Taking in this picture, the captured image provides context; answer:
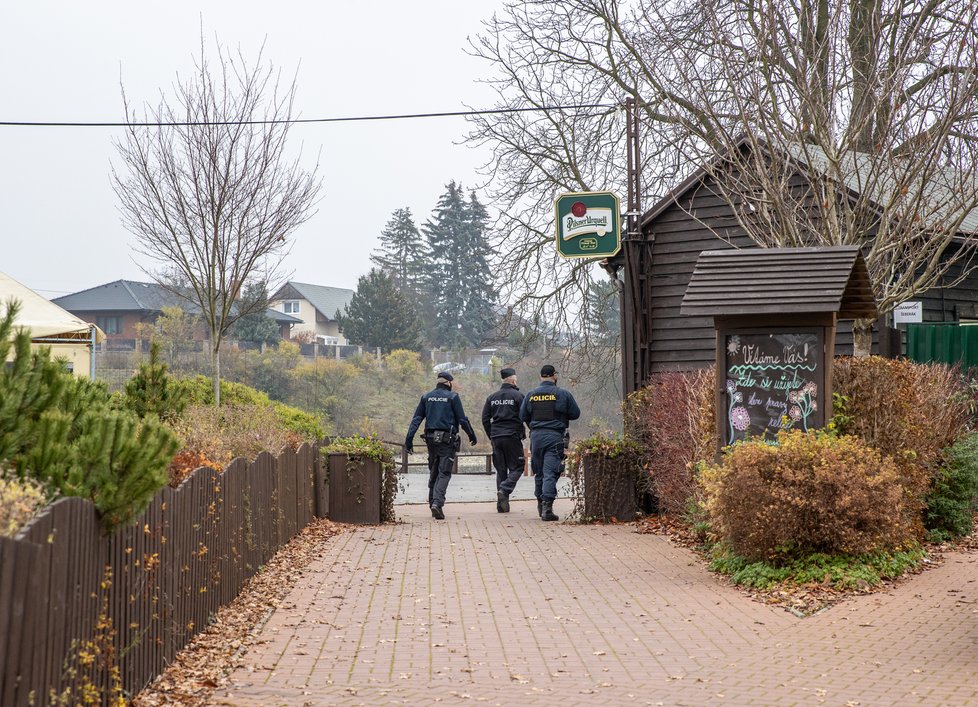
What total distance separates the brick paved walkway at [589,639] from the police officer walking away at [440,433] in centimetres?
393

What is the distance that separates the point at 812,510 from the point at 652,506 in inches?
227

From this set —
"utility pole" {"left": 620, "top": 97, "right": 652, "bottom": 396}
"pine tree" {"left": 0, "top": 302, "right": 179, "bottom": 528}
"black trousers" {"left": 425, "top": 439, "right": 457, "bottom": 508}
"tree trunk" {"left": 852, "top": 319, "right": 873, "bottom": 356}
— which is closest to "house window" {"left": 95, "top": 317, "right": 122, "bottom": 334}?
"utility pole" {"left": 620, "top": 97, "right": 652, "bottom": 396}

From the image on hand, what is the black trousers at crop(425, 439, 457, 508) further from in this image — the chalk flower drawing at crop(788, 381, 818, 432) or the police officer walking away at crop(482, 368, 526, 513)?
the chalk flower drawing at crop(788, 381, 818, 432)

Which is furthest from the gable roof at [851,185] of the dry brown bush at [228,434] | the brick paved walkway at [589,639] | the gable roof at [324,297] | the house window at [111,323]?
the gable roof at [324,297]

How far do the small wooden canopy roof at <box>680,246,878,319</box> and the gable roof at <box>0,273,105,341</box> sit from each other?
10.8 meters

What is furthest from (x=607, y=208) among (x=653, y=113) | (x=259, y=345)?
(x=259, y=345)

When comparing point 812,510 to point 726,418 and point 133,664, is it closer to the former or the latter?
point 726,418

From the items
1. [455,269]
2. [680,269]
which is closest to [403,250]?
[455,269]

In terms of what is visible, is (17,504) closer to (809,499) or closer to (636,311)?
(809,499)

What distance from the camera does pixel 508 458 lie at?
15695 mm

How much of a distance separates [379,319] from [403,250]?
48.8 ft

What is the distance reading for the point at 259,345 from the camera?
60.1 m

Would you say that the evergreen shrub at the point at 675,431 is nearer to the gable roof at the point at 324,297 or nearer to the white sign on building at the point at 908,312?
the white sign on building at the point at 908,312

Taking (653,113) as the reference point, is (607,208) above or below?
below
